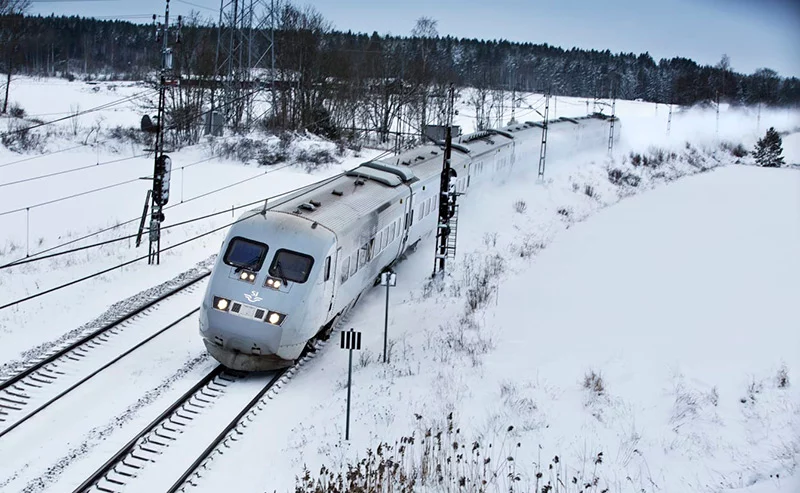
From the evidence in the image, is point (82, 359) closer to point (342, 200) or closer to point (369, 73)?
point (342, 200)

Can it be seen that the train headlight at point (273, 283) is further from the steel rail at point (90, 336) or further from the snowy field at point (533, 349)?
the steel rail at point (90, 336)

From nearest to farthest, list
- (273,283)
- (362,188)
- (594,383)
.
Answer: (594,383), (273,283), (362,188)

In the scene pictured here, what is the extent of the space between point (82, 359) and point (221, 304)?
3662mm

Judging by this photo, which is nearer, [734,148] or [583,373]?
[583,373]

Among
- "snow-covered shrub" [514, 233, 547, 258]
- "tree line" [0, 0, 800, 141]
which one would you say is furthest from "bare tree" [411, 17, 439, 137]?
"snow-covered shrub" [514, 233, 547, 258]

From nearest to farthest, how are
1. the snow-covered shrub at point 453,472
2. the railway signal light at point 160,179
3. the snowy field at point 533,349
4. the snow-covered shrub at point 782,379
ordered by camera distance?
the snow-covered shrub at point 453,472 → the snowy field at point 533,349 → the snow-covered shrub at point 782,379 → the railway signal light at point 160,179

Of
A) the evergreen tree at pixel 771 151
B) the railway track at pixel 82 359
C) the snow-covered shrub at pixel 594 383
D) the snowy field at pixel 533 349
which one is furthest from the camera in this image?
the evergreen tree at pixel 771 151

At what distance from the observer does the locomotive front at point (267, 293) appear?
14828mm

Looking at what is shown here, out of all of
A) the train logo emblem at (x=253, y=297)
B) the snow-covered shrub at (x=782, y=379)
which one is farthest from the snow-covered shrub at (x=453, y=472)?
the train logo emblem at (x=253, y=297)

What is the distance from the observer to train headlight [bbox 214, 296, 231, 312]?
49.0 feet

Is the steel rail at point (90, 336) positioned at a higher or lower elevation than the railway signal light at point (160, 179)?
lower

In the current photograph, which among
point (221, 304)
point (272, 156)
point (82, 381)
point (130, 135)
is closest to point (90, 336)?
point (82, 381)

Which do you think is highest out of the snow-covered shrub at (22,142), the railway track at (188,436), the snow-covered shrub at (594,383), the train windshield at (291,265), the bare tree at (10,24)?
the bare tree at (10,24)

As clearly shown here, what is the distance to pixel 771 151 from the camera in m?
54.9
